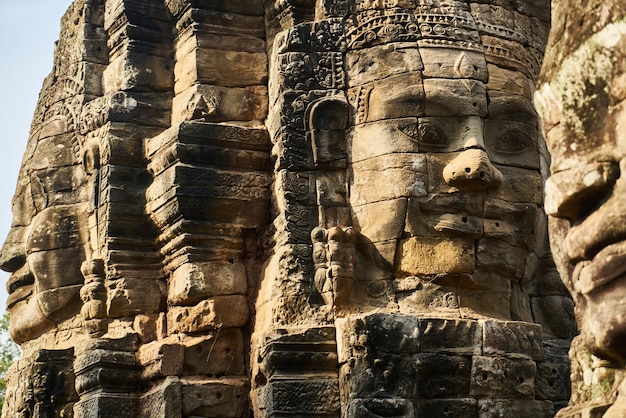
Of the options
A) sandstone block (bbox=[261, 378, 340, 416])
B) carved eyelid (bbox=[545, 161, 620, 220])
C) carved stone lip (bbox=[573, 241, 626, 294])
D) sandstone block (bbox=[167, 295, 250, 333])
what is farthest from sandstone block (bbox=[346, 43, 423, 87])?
carved stone lip (bbox=[573, 241, 626, 294])

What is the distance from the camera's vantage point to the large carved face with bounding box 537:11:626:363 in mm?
4320

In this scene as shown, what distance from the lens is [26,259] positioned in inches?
476

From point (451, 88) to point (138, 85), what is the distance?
3363 millimetres

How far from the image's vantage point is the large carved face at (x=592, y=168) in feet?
14.2

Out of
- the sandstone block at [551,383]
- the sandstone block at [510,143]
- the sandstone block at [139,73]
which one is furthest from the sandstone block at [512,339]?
the sandstone block at [139,73]

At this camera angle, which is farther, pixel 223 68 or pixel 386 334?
pixel 223 68

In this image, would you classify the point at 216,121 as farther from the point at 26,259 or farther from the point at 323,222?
the point at 26,259

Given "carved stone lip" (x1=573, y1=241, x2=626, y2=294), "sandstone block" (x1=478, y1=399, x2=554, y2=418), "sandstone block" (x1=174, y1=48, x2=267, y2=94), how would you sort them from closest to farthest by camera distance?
"carved stone lip" (x1=573, y1=241, x2=626, y2=294)
"sandstone block" (x1=478, y1=399, x2=554, y2=418)
"sandstone block" (x1=174, y1=48, x2=267, y2=94)

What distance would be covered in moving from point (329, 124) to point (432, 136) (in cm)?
92

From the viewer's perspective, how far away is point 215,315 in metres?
10.1

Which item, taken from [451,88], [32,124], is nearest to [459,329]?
[451,88]

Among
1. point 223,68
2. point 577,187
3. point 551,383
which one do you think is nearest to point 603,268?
point 577,187

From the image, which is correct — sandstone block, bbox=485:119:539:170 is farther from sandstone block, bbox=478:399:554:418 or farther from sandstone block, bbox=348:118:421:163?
sandstone block, bbox=478:399:554:418

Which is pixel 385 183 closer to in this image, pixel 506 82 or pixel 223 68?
pixel 506 82
